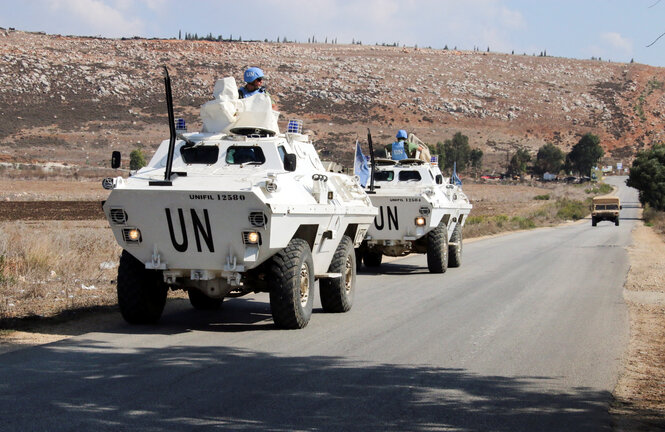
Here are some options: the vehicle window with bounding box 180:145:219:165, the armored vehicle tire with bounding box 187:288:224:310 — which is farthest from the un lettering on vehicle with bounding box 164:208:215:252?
the armored vehicle tire with bounding box 187:288:224:310

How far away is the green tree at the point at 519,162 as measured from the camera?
103 m

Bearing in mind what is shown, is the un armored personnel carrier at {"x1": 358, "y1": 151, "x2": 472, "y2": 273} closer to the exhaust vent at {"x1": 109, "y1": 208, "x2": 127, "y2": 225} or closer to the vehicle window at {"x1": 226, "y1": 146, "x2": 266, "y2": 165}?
the vehicle window at {"x1": 226, "y1": 146, "x2": 266, "y2": 165}

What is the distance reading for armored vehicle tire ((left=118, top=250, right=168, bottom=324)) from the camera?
31.7ft

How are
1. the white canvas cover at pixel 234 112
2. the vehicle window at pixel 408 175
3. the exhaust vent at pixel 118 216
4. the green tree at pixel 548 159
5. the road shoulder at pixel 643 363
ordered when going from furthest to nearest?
1. the green tree at pixel 548 159
2. the vehicle window at pixel 408 175
3. the white canvas cover at pixel 234 112
4. the exhaust vent at pixel 118 216
5. the road shoulder at pixel 643 363

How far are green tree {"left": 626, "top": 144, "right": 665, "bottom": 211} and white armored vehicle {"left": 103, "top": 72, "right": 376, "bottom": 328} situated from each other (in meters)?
53.5

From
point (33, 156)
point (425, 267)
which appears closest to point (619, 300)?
point (425, 267)

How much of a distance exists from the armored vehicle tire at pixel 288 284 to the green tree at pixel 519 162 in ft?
313

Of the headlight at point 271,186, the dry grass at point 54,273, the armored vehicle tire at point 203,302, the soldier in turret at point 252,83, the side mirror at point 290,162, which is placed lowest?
the armored vehicle tire at point 203,302

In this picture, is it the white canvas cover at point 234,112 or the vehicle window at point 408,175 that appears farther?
the vehicle window at point 408,175

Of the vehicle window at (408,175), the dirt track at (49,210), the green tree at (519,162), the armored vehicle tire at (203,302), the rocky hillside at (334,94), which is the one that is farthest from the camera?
the green tree at (519,162)

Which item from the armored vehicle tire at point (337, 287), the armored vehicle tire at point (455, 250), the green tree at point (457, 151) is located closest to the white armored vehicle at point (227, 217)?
the armored vehicle tire at point (337, 287)

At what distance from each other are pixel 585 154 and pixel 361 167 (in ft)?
308

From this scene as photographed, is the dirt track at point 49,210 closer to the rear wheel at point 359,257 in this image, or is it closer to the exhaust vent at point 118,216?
the rear wheel at point 359,257

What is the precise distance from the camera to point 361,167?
664 inches
